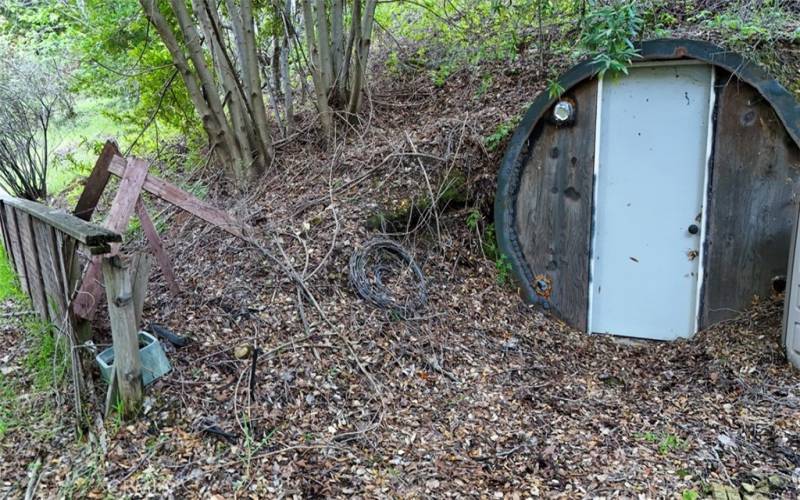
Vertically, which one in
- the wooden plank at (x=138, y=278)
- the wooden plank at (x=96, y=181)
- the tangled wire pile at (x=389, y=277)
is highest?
the wooden plank at (x=96, y=181)

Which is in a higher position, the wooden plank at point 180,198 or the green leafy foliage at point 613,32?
the green leafy foliage at point 613,32

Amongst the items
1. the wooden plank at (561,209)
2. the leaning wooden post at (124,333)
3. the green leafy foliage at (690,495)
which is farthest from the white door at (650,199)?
the leaning wooden post at (124,333)

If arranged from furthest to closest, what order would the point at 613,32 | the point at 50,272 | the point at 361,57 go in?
the point at 361,57, the point at 613,32, the point at 50,272

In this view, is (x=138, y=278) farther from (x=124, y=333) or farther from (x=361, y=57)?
(x=361, y=57)

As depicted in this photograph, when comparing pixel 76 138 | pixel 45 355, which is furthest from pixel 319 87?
pixel 76 138

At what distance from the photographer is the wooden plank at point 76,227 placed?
252 cm

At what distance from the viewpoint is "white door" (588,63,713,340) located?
4090mm

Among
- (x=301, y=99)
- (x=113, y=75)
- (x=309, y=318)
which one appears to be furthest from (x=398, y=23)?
(x=309, y=318)

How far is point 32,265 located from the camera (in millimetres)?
3619

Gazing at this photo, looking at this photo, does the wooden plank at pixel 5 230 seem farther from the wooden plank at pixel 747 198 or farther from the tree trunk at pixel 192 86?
the wooden plank at pixel 747 198

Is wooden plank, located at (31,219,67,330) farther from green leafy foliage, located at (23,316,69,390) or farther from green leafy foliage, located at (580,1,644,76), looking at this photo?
green leafy foliage, located at (580,1,644,76)

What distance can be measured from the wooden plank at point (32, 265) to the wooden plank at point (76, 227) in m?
0.20

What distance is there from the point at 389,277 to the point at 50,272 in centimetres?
229

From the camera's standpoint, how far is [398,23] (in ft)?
26.0
